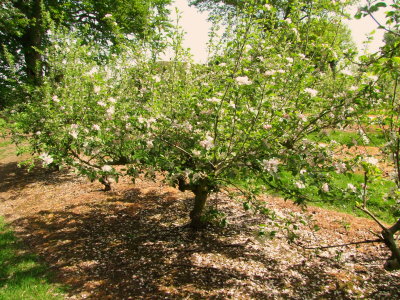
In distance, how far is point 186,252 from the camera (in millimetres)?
5090

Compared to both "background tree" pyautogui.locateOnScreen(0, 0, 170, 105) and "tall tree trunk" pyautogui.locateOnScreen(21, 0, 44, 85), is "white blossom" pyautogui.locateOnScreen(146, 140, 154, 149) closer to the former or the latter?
"background tree" pyautogui.locateOnScreen(0, 0, 170, 105)

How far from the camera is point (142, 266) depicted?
187 inches

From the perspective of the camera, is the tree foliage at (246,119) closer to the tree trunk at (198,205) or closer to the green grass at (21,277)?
the tree trunk at (198,205)

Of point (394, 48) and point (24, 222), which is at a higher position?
point (394, 48)

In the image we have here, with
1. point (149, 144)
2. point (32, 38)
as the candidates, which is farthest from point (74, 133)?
point (32, 38)

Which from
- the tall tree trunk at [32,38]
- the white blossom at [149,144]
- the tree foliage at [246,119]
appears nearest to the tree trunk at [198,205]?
the tree foliage at [246,119]

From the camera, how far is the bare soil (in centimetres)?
414

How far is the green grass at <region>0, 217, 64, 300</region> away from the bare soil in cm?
20

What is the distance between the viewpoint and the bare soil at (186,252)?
4137mm

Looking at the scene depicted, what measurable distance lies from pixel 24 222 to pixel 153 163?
507 cm

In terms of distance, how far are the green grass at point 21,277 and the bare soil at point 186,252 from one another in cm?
20

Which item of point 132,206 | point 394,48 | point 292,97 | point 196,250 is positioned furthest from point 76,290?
point 394,48

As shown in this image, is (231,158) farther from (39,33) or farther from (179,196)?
(39,33)

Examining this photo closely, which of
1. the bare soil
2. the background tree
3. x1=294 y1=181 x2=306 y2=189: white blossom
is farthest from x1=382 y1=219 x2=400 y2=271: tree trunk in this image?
the background tree
